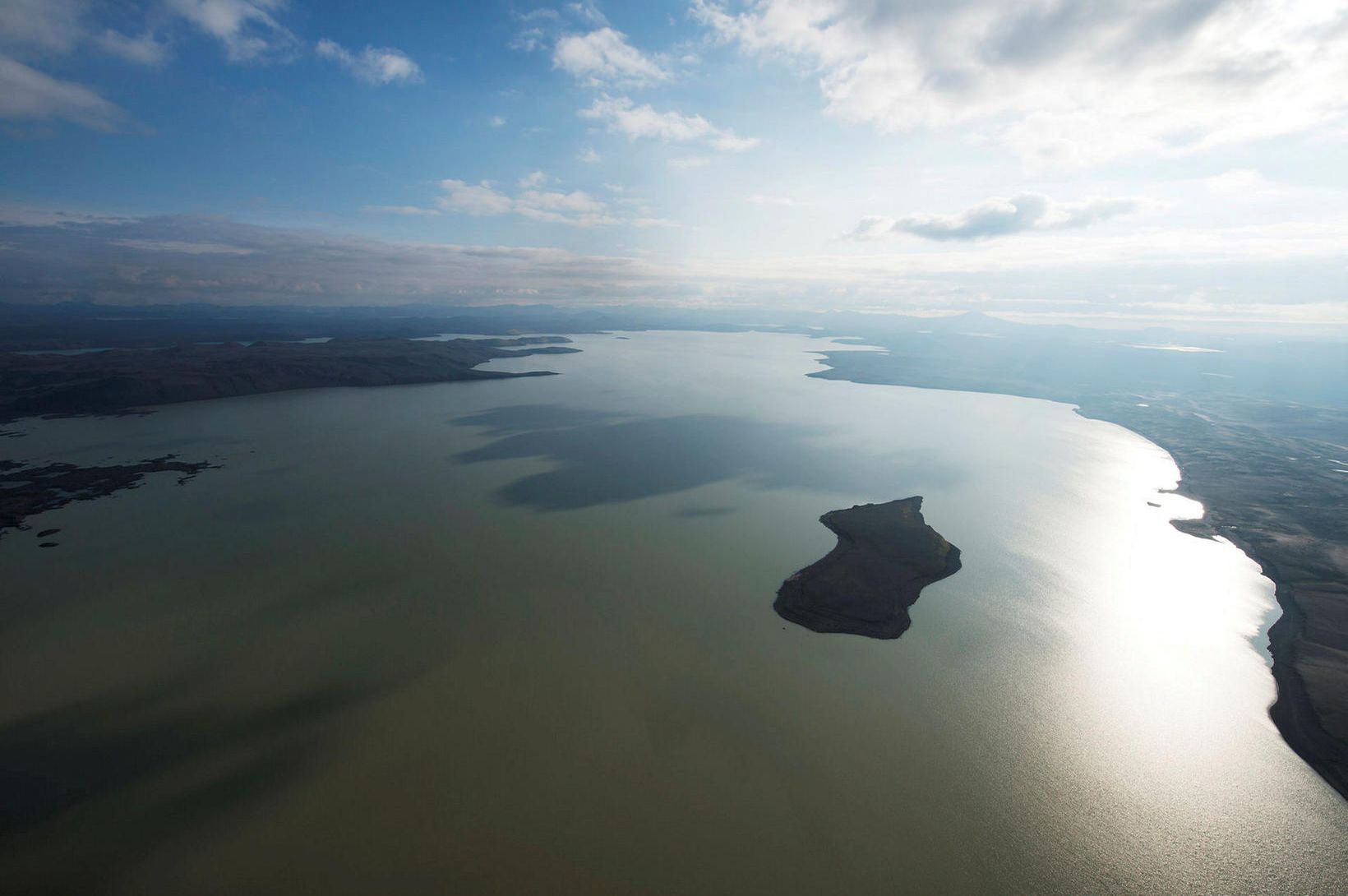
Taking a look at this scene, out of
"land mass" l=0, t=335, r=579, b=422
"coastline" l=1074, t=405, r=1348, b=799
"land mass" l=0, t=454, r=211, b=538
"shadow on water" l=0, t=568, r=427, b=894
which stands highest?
"land mass" l=0, t=335, r=579, b=422

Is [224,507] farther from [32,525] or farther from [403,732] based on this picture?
[403,732]

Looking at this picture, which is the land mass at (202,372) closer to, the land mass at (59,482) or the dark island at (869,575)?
the land mass at (59,482)

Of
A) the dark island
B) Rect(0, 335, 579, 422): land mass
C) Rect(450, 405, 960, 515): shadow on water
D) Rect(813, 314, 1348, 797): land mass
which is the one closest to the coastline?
Rect(813, 314, 1348, 797): land mass

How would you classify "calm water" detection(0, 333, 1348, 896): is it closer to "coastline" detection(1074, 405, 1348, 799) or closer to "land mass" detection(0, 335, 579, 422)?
"coastline" detection(1074, 405, 1348, 799)

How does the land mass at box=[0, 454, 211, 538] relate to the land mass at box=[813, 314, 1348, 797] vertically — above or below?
below

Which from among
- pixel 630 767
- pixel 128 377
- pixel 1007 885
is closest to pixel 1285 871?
pixel 1007 885

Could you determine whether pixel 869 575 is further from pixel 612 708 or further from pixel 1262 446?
pixel 1262 446

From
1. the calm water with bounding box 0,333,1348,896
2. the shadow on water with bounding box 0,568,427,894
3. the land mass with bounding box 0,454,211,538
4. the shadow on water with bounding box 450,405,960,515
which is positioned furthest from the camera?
the shadow on water with bounding box 450,405,960,515

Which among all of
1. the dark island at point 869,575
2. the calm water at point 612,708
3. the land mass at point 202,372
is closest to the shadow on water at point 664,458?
the calm water at point 612,708
